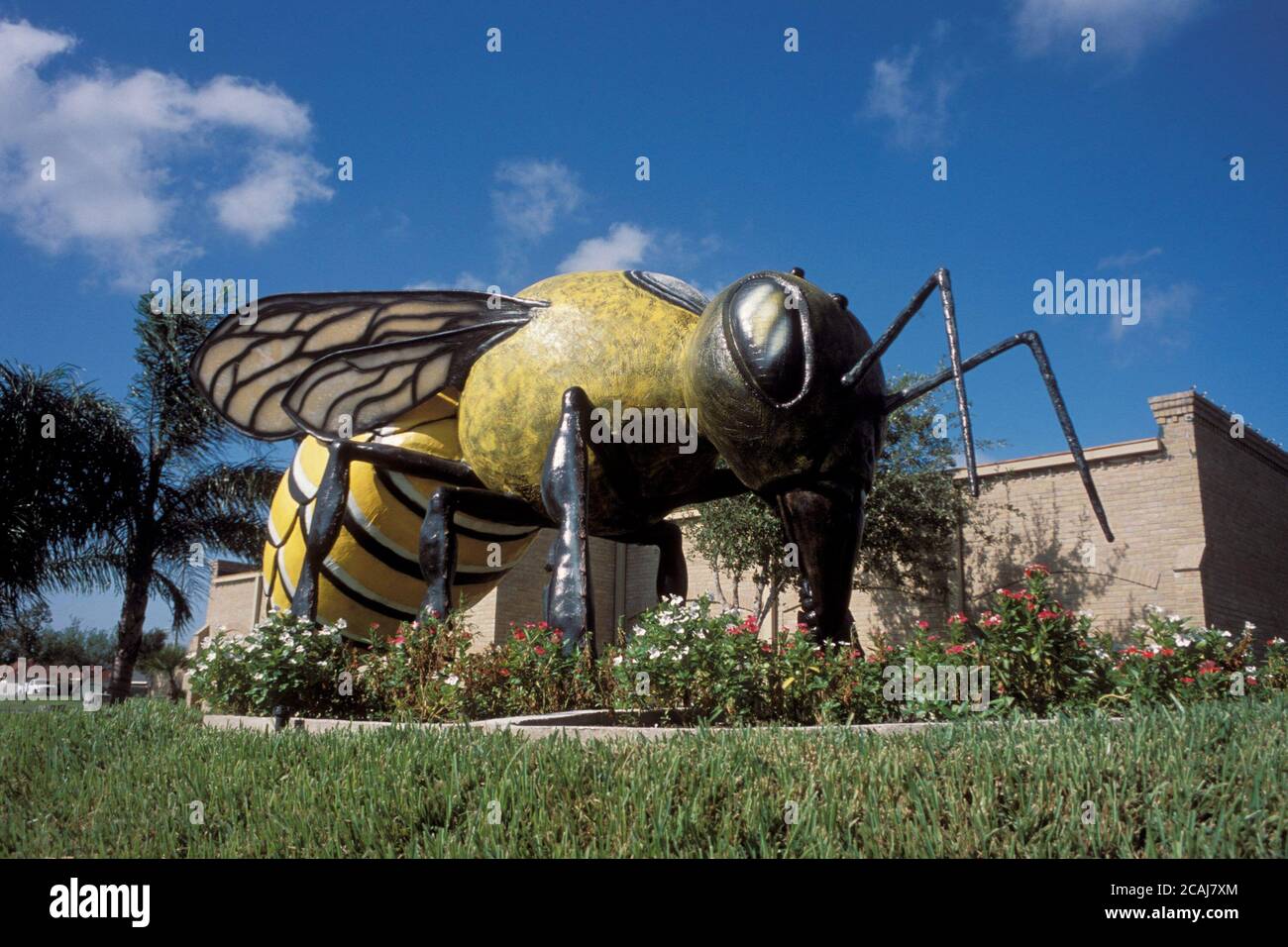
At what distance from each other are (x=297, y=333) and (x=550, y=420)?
264cm

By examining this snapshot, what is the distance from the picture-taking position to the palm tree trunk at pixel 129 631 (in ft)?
51.2

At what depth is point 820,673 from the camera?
4.71 m

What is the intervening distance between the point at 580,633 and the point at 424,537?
7.10 ft

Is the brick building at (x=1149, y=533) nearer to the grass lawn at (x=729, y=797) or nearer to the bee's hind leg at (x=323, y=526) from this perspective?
the bee's hind leg at (x=323, y=526)

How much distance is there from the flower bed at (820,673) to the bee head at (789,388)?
87cm

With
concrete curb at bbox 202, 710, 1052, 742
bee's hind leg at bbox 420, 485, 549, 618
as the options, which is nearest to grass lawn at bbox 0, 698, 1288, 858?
concrete curb at bbox 202, 710, 1052, 742

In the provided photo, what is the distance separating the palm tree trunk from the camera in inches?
614

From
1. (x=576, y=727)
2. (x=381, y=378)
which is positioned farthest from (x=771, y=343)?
(x=381, y=378)

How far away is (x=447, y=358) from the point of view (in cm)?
685

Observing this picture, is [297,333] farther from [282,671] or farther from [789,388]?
[789,388]

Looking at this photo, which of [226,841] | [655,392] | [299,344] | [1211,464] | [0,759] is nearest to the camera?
[226,841]
